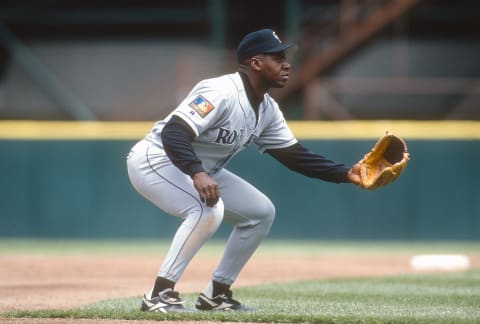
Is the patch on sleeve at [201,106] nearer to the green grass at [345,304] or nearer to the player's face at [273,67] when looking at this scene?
the player's face at [273,67]

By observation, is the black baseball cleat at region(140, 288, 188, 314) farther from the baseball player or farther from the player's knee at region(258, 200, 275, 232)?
the player's knee at region(258, 200, 275, 232)

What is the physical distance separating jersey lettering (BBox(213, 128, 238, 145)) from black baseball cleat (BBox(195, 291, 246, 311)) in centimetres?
87

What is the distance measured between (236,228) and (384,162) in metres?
0.91

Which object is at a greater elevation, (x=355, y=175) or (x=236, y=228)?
(x=355, y=175)

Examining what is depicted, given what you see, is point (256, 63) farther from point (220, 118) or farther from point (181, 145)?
point (181, 145)

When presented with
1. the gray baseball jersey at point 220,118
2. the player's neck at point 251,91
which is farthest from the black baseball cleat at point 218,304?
the player's neck at point 251,91

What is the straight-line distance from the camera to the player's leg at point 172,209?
5.38m

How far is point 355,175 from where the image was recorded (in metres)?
5.83

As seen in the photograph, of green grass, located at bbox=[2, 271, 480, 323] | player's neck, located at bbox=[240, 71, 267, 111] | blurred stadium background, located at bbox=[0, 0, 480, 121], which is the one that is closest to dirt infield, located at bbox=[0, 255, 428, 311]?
green grass, located at bbox=[2, 271, 480, 323]

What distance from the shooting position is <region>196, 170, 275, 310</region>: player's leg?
18.7 feet

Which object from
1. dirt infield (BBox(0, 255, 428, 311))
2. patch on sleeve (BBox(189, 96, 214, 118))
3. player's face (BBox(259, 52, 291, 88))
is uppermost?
player's face (BBox(259, 52, 291, 88))

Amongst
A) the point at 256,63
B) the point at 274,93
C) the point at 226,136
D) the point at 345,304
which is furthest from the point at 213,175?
the point at 274,93

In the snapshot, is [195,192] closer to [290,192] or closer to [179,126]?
[179,126]

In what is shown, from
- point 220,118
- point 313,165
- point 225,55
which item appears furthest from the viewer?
point 225,55
